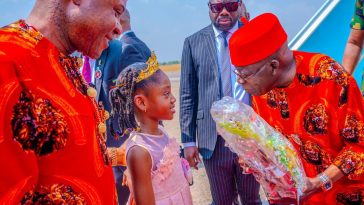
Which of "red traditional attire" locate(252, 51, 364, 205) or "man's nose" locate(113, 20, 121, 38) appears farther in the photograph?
"red traditional attire" locate(252, 51, 364, 205)

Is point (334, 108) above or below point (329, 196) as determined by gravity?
above

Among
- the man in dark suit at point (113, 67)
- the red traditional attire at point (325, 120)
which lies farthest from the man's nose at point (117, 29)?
the man in dark suit at point (113, 67)

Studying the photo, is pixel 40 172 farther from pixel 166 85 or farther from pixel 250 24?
pixel 166 85

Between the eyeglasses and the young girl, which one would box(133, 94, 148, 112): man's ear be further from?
the eyeglasses

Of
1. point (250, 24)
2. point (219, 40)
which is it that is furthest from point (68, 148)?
point (219, 40)

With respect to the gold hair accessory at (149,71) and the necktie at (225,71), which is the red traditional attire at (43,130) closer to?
the gold hair accessory at (149,71)

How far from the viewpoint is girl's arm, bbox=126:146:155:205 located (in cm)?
260

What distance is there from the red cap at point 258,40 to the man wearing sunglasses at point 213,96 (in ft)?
5.43

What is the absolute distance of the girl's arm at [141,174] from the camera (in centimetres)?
260

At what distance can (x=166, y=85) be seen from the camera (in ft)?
9.79

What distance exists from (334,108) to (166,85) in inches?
45.7

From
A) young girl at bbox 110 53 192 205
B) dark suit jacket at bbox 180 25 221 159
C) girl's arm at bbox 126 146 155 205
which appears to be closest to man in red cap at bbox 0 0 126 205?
girl's arm at bbox 126 146 155 205

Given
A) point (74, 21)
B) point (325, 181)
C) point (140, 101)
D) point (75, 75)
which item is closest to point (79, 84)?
point (75, 75)

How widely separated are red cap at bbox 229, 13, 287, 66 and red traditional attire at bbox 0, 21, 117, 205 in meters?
1.00
